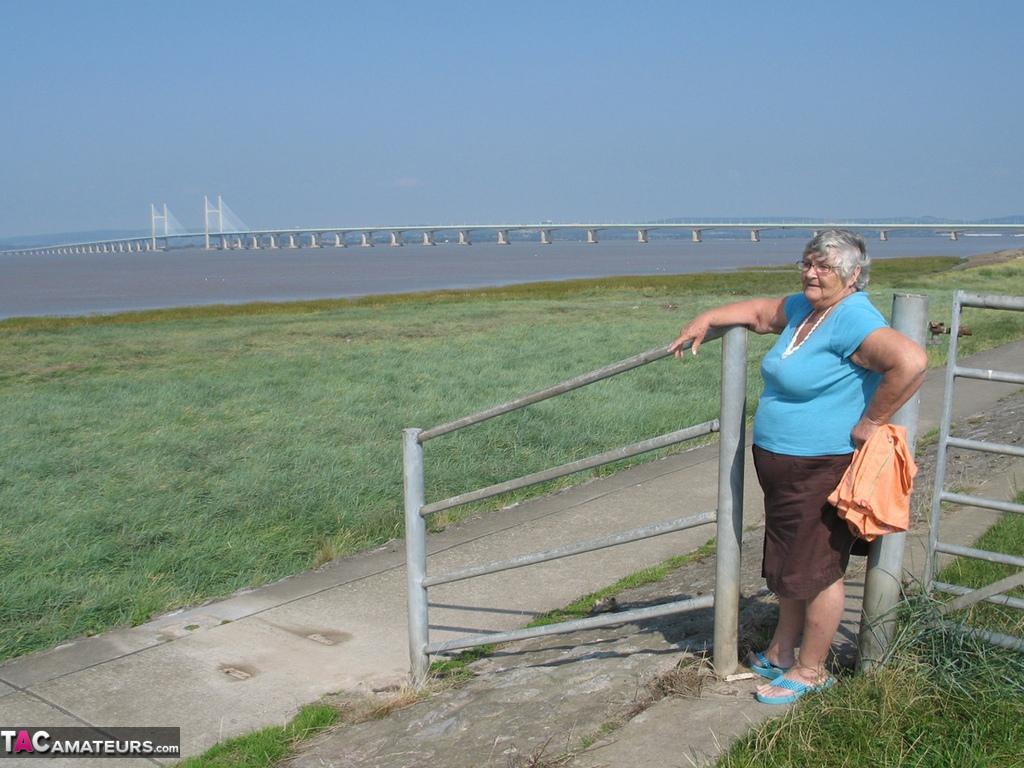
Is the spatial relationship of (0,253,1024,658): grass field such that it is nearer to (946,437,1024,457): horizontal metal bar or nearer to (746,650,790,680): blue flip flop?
(746,650,790,680): blue flip flop

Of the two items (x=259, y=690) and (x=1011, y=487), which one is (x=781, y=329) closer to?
(x=259, y=690)

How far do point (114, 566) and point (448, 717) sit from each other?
278 centimetres

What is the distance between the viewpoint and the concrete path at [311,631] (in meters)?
4.14

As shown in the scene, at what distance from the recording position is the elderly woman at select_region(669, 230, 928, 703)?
10.1 feet

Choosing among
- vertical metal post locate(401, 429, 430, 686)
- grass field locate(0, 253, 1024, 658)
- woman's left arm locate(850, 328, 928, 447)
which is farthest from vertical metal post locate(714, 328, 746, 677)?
grass field locate(0, 253, 1024, 658)

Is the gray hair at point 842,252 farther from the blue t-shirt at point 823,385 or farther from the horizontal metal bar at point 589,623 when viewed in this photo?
the horizontal metal bar at point 589,623

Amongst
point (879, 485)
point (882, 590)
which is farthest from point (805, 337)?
point (882, 590)

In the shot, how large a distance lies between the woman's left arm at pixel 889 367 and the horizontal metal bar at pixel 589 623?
0.93 m

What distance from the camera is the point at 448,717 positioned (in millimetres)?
3754

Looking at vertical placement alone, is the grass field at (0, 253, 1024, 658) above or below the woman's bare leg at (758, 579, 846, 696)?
below

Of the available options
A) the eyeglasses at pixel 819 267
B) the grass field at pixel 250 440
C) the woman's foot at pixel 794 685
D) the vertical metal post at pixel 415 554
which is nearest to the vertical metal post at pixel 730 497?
the woman's foot at pixel 794 685

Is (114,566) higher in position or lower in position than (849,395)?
lower

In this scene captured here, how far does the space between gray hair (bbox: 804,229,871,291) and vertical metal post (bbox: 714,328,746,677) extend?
399 mm

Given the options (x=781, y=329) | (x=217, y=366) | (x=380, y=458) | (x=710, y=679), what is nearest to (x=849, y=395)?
(x=781, y=329)
